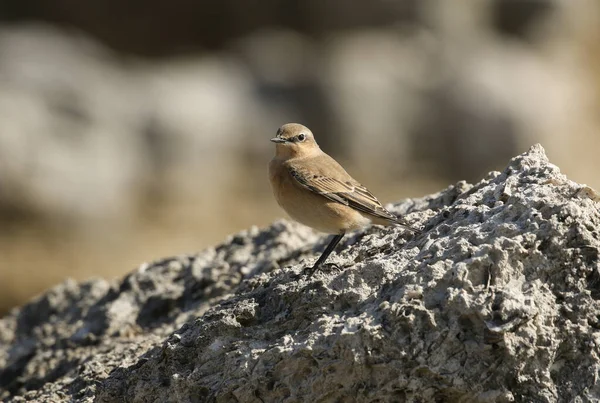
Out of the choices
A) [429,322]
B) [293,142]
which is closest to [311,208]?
[293,142]

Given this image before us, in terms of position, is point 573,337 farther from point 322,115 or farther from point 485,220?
point 322,115

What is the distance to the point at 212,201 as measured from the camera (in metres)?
17.6

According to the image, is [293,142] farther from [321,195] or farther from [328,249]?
[328,249]

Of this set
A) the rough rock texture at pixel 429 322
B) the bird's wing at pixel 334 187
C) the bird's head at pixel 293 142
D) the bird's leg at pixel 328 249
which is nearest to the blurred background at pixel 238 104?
the bird's head at pixel 293 142

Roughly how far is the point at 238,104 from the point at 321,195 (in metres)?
12.4

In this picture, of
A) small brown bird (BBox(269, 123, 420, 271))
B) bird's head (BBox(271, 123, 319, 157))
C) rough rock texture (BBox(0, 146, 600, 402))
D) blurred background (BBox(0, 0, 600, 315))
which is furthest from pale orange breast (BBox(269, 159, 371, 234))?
blurred background (BBox(0, 0, 600, 315))

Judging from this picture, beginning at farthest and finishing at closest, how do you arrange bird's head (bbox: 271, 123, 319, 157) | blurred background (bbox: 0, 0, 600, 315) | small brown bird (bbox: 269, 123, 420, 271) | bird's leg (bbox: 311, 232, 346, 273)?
1. blurred background (bbox: 0, 0, 600, 315)
2. bird's head (bbox: 271, 123, 319, 157)
3. small brown bird (bbox: 269, 123, 420, 271)
4. bird's leg (bbox: 311, 232, 346, 273)

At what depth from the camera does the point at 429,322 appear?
14.7 feet

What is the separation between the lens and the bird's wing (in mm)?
6496

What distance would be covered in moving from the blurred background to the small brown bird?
29.3ft

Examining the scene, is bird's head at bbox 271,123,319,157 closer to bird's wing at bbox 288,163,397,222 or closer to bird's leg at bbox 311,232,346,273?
bird's wing at bbox 288,163,397,222

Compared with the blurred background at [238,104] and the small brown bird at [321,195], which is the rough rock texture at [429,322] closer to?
the small brown bird at [321,195]

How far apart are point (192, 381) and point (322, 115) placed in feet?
44.9

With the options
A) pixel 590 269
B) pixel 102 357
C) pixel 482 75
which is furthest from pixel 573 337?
pixel 482 75
